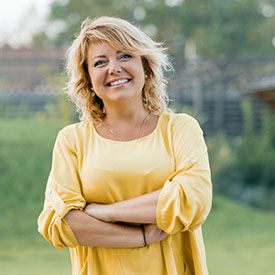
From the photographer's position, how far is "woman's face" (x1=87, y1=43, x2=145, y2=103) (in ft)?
7.54

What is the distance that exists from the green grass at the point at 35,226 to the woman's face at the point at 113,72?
6.10 m

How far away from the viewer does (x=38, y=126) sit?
12.8 metres

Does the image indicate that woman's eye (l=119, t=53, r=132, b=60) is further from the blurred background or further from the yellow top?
the blurred background

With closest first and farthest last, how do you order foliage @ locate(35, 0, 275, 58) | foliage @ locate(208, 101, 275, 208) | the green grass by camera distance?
the green grass
foliage @ locate(208, 101, 275, 208)
foliage @ locate(35, 0, 275, 58)

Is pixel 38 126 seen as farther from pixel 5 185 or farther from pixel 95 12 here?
pixel 95 12

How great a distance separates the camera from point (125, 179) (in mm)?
2279

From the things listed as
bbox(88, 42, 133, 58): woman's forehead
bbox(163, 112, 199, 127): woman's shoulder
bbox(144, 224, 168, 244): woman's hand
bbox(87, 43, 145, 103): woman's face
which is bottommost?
bbox(144, 224, 168, 244): woman's hand

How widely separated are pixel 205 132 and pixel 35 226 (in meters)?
4.20

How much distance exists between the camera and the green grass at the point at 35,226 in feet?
28.9

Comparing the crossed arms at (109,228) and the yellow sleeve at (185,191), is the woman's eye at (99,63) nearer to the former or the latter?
the yellow sleeve at (185,191)

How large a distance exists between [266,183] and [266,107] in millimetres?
1414

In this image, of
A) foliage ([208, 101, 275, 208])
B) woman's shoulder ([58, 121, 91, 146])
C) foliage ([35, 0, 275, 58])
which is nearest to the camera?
woman's shoulder ([58, 121, 91, 146])

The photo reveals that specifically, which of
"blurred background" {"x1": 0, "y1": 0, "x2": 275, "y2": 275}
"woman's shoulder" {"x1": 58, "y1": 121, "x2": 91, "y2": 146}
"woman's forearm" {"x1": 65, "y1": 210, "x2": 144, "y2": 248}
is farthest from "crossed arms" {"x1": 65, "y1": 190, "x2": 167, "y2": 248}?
"blurred background" {"x1": 0, "y1": 0, "x2": 275, "y2": 275}

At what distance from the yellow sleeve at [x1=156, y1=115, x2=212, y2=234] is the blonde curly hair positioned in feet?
0.51
